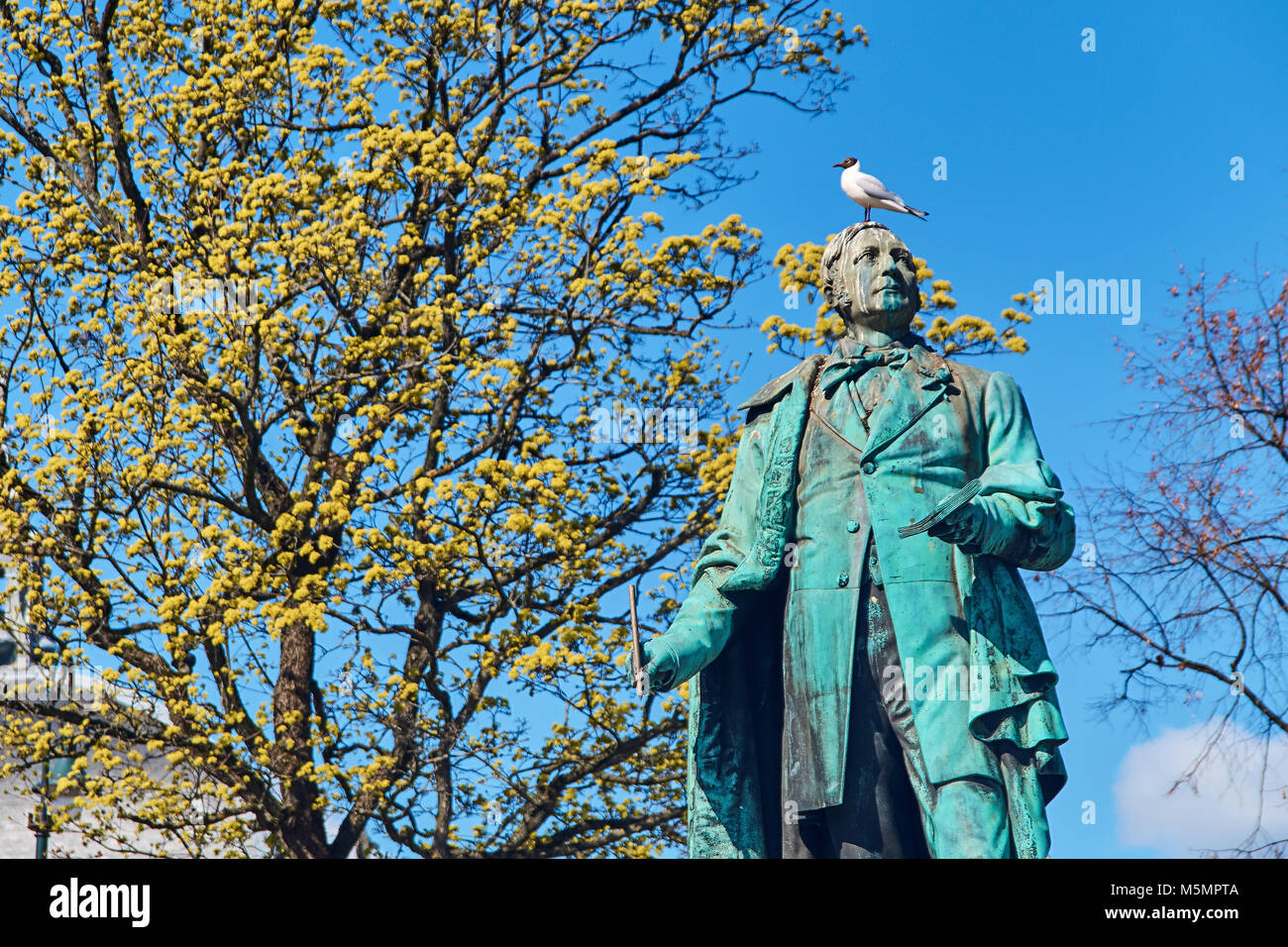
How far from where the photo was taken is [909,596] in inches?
243

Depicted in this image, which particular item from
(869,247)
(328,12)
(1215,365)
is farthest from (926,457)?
(328,12)

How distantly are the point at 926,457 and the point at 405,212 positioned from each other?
10892 mm

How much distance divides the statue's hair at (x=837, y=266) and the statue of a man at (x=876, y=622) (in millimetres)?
16

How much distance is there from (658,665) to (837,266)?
1.60m

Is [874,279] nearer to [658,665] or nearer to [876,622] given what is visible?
[876,622]

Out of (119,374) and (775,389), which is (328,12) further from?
(775,389)

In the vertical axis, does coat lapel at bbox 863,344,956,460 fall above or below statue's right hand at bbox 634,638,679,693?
above

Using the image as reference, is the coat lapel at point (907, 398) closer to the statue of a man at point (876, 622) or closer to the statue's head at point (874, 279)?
the statue of a man at point (876, 622)
